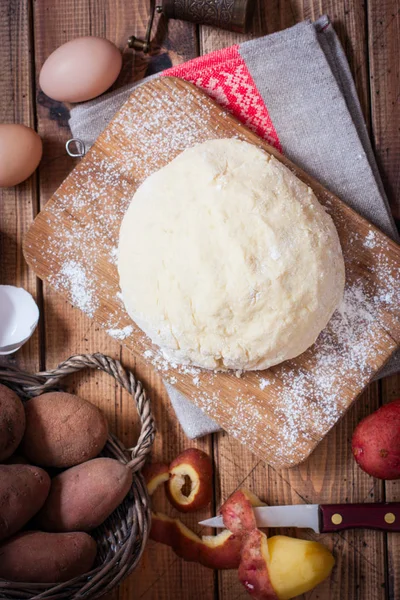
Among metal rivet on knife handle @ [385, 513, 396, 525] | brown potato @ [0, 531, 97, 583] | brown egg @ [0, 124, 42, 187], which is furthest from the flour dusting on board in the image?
metal rivet on knife handle @ [385, 513, 396, 525]

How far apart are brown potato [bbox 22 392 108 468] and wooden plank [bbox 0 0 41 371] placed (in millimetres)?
236

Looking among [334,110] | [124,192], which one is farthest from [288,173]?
[124,192]

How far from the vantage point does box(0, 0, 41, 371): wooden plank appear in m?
1.49

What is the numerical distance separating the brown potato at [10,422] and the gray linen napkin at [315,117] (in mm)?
354

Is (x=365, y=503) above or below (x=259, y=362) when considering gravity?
below

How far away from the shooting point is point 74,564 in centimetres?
119

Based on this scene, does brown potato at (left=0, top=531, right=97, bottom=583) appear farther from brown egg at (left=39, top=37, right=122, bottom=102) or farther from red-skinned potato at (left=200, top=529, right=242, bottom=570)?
brown egg at (left=39, top=37, right=122, bottom=102)

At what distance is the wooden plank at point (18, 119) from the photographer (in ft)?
4.88

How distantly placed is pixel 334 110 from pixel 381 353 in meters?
0.58

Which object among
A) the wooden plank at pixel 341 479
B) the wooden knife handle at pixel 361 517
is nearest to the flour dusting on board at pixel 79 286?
the wooden plank at pixel 341 479

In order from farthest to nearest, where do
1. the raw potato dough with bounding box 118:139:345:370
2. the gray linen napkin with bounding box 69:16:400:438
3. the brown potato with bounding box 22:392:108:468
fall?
the gray linen napkin with bounding box 69:16:400:438 → the brown potato with bounding box 22:392:108:468 → the raw potato dough with bounding box 118:139:345:370

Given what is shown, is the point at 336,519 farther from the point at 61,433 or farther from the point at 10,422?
the point at 10,422

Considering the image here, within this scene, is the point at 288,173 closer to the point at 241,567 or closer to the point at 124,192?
the point at 124,192

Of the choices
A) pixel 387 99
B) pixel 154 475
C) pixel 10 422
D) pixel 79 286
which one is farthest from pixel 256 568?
pixel 387 99
